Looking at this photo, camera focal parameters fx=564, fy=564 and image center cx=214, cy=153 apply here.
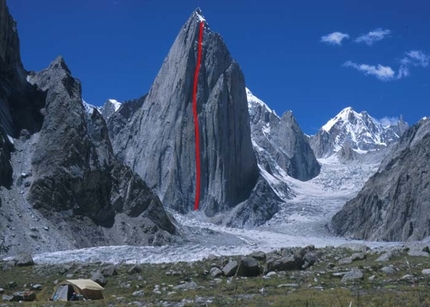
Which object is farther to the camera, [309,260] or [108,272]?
[309,260]

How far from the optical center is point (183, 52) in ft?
586

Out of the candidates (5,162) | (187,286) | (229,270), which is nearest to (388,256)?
(229,270)

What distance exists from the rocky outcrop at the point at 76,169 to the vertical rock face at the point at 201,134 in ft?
227

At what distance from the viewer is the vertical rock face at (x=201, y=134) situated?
165 meters

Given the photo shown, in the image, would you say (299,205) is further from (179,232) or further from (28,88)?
(28,88)

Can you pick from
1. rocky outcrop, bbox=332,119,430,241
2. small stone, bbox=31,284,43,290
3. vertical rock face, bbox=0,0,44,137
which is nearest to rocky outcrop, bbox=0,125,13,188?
vertical rock face, bbox=0,0,44,137

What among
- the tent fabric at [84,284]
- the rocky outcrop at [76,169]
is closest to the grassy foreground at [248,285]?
the tent fabric at [84,284]

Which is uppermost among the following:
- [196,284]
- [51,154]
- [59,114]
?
[59,114]

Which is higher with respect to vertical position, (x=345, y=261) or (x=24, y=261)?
(x=345, y=261)

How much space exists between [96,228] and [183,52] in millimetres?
111644

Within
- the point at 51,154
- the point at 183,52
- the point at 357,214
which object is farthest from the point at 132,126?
the point at 51,154

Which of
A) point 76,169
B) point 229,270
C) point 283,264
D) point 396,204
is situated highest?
point 76,169

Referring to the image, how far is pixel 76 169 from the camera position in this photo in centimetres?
7869

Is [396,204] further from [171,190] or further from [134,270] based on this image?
[134,270]
